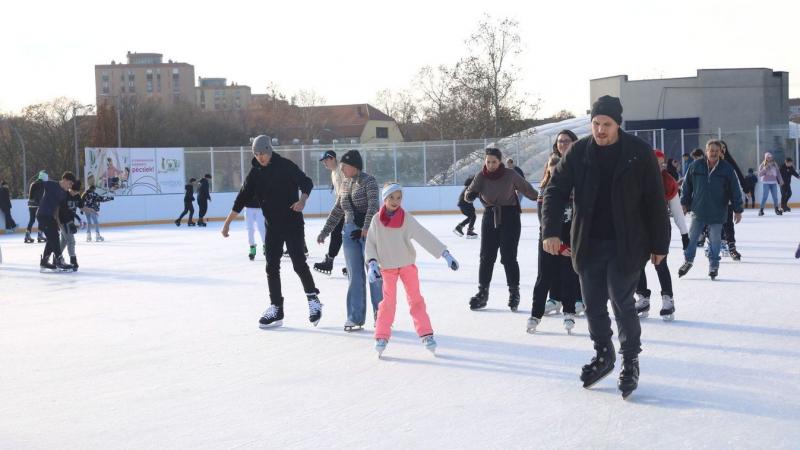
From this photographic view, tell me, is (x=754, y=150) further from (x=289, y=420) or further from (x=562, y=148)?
(x=289, y=420)

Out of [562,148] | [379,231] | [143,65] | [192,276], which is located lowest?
[192,276]

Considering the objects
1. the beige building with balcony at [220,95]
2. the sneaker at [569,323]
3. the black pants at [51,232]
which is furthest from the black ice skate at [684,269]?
the beige building with balcony at [220,95]

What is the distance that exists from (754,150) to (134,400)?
29.1 m

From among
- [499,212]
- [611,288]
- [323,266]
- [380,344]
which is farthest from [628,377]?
[323,266]

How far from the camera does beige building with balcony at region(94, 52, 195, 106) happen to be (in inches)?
6289

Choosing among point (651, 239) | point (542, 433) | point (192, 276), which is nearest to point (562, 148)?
point (651, 239)

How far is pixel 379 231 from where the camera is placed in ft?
23.2

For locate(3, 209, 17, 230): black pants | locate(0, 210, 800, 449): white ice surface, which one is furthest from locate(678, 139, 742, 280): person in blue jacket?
locate(3, 209, 17, 230): black pants

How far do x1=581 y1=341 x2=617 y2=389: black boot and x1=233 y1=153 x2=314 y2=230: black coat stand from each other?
3412mm

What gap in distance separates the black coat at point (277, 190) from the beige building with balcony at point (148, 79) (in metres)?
153

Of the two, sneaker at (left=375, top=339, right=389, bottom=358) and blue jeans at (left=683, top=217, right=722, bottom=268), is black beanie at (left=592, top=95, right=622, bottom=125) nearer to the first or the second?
sneaker at (left=375, top=339, right=389, bottom=358)

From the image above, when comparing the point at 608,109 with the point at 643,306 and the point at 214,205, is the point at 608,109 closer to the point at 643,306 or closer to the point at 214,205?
the point at 643,306

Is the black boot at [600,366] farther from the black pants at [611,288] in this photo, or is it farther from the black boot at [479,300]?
the black boot at [479,300]

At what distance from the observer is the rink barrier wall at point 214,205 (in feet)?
101
